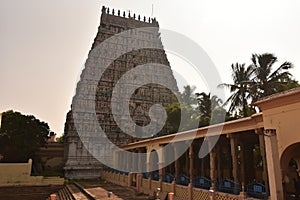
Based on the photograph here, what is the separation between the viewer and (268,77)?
18234 mm

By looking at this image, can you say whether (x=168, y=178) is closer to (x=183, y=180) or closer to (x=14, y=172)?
(x=183, y=180)

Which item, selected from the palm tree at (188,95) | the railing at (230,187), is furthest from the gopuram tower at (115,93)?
the railing at (230,187)

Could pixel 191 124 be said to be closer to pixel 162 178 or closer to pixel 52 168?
pixel 162 178

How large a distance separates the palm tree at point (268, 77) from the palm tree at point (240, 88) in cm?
74

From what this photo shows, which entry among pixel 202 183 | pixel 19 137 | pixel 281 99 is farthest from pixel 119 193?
pixel 19 137

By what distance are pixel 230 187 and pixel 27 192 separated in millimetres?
20264

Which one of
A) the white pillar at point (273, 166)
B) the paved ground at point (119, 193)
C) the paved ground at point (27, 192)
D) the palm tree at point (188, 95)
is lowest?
the paved ground at point (27, 192)

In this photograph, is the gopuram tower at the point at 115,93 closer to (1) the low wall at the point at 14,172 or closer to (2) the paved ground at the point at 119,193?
(1) the low wall at the point at 14,172

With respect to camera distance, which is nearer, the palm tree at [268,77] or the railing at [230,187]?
the railing at [230,187]

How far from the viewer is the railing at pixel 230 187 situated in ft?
30.6

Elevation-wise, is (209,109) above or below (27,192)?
above

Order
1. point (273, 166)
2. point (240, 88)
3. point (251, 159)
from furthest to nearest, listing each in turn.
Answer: point (240, 88) < point (251, 159) < point (273, 166)

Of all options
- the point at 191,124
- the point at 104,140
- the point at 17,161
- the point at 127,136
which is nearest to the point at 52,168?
the point at 17,161

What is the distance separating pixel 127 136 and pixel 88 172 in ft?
23.1
